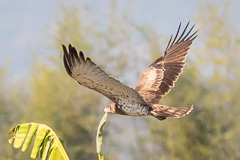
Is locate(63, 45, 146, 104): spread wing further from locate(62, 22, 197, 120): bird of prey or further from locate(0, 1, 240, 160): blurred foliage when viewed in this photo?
locate(0, 1, 240, 160): blurred foliage

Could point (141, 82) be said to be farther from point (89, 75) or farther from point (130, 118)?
point (130, 118)

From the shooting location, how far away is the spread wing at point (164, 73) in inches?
206

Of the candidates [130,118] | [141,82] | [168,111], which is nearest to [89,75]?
[168,111]

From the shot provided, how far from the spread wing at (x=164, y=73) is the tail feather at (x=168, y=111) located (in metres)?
0.18

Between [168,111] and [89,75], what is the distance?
2.85ft

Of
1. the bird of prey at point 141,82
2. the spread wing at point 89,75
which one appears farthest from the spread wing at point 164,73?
the spread wing at point 89,75

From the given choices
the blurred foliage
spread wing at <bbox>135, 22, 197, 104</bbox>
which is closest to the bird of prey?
spread wing at <bbox>135, 22, 197, 104</bbox>

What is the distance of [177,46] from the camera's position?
6000 millimetres

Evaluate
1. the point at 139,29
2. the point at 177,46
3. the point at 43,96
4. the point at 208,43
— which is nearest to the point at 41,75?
the point at 43,96

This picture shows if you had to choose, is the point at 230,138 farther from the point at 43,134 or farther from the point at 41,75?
the point at 43,134

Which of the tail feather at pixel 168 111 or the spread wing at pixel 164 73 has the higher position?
the spread wing at pixel 164 73

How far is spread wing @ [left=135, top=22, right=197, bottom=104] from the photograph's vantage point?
17.2 feet

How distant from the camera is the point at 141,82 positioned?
5441 mm

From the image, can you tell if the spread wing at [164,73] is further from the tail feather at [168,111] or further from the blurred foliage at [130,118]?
the blurred foliage at [130,118]
